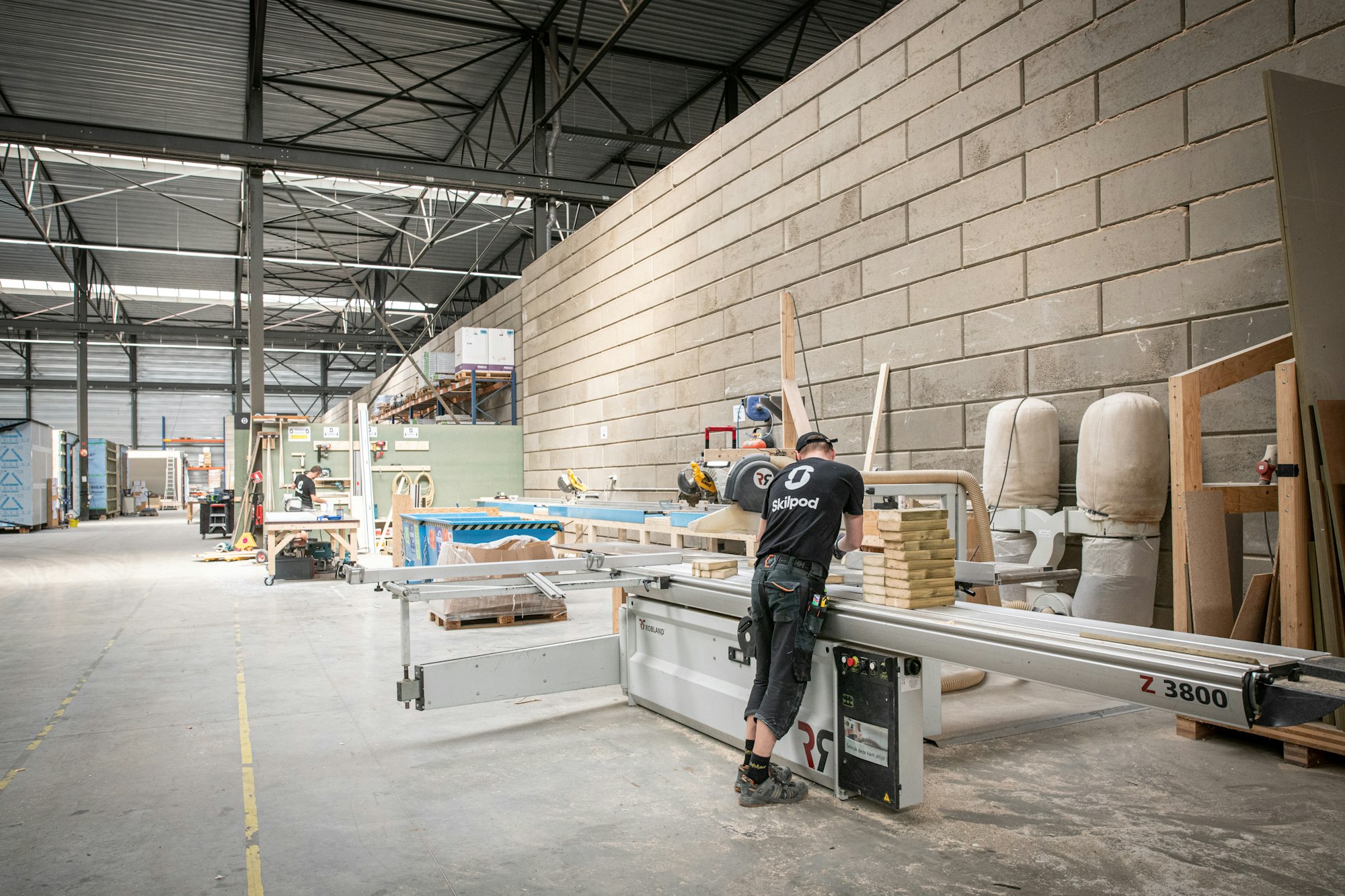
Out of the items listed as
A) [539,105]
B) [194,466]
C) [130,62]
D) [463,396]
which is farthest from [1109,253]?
[194,466]

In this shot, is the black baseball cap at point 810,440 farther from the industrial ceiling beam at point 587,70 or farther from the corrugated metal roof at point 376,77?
the corrugated metal roof at point 376,77

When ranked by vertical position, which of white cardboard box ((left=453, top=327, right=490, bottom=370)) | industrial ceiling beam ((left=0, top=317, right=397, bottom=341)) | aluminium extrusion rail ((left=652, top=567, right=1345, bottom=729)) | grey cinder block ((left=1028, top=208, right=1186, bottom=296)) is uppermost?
industrial ceiling beam ((left=0, top=317, right=397, bottom=341))

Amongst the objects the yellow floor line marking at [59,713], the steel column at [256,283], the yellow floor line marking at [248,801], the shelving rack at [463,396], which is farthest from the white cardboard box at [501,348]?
the yellow floor line marking at [248,801]

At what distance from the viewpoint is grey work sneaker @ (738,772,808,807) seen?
3170 mm

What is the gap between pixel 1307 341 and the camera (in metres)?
3.36

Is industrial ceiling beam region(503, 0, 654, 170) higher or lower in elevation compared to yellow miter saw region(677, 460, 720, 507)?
higher

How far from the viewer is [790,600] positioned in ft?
10.2

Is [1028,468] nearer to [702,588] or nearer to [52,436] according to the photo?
[702,588]

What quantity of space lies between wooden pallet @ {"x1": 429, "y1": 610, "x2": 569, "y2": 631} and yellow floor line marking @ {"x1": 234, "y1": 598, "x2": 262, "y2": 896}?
1.84 metres

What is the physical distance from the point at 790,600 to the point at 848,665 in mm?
332

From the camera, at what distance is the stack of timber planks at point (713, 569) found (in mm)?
3916

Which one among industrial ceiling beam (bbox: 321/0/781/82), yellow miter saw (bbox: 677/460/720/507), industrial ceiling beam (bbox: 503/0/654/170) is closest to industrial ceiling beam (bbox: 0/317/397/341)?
industrial ceiling beam (bbox: 503/0/654/170)

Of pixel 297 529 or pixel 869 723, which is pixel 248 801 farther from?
pixel 297 529

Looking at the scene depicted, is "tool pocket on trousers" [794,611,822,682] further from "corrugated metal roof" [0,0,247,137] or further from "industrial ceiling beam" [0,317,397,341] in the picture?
"industrial ceiling beam" [0,317,397,341]
